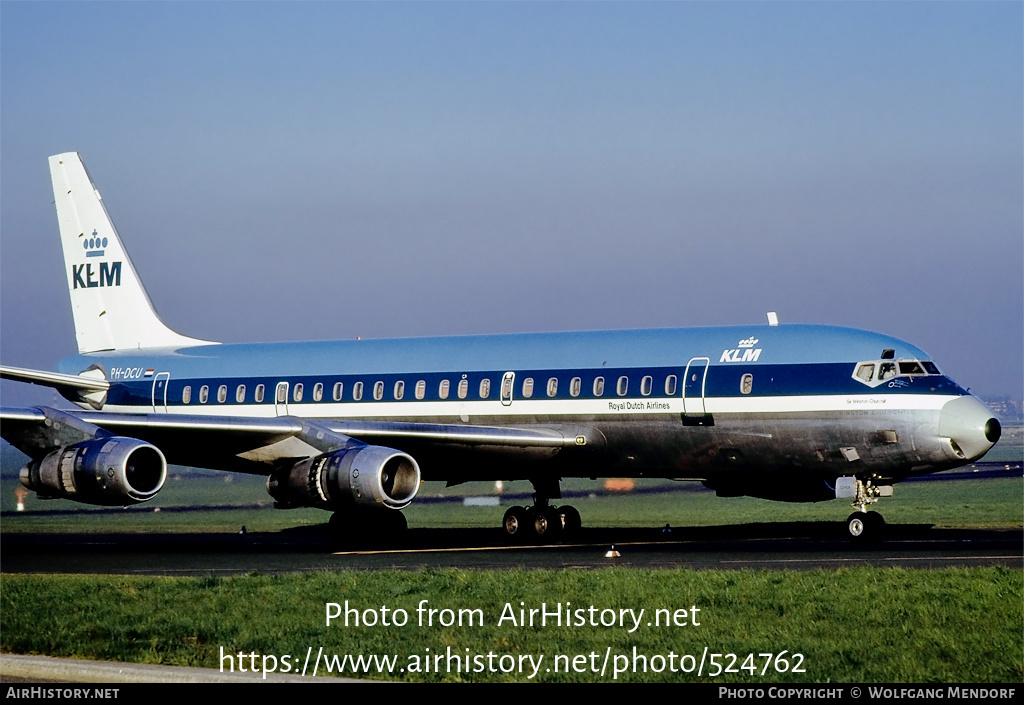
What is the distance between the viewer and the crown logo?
40.0 metres

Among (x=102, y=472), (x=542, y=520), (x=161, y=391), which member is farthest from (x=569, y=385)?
(x=161, y=391)

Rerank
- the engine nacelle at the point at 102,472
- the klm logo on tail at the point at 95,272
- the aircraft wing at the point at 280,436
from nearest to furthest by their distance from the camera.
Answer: the engine nacelle at the point at 102,472
the aircraft wing at the point at 280,436
the klm logo on tail at the point at 95,272

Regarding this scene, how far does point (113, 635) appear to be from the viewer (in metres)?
16.0

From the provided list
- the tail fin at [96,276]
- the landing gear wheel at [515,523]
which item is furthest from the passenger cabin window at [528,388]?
the tail fin at [96,276]

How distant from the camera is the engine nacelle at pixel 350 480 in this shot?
26.8 m

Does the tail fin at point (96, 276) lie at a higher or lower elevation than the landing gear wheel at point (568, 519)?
higher

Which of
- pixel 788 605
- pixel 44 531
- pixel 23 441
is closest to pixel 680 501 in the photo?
pixel 44 531

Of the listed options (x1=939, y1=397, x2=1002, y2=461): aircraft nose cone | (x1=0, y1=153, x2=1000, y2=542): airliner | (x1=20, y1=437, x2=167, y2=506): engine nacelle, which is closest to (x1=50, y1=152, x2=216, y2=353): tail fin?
(x1=0, y1=153, x2=1000, y2=542): airliner

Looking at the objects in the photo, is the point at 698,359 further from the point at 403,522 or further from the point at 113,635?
the point at 113,635

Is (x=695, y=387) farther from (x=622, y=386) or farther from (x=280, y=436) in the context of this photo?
(x=280, y=436)

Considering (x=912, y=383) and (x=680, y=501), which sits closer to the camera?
(x=912, y=383)

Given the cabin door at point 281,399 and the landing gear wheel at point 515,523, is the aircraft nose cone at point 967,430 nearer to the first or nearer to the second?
the landing gear wheel at point 515,523

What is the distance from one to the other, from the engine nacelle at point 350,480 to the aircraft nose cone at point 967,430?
10.2 meters

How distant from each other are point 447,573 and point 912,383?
10.5 meters
